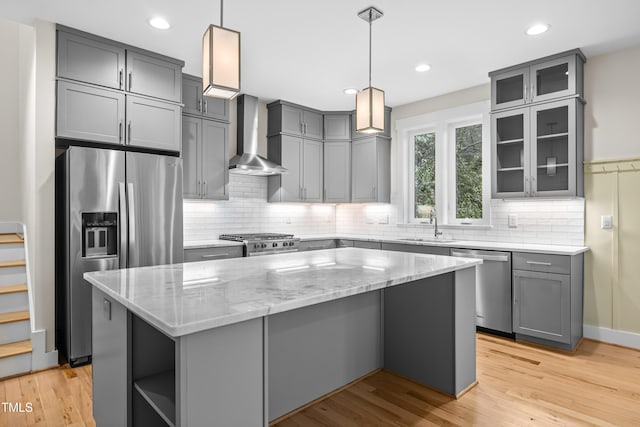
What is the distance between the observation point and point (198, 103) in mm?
4430

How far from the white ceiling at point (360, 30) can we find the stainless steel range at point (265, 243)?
6.12 feet

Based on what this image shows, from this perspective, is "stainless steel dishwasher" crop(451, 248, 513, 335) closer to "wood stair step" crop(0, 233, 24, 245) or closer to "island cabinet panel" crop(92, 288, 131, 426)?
"island cabinet panel" crop(92, 288, 131, 426)

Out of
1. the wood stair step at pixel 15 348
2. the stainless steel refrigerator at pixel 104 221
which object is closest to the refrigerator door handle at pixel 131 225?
the stainless steel refrigerator at pixel 104 221

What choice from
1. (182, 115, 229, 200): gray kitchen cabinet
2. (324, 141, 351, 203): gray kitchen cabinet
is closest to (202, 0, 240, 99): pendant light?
(182, 115, 229, 200): gray kitchen cabinet

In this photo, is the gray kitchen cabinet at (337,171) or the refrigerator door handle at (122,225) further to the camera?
the gray kitchen cabinet at (337,171)

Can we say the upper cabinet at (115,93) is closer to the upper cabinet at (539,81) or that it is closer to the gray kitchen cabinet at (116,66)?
the gray kitchen cabinet at (116,66)

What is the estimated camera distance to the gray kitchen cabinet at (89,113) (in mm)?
3246

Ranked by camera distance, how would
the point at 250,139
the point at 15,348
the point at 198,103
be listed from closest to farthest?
the point at 15,348 < the point at 198,103 < the point at 250,139

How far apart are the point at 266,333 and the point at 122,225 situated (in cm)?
243

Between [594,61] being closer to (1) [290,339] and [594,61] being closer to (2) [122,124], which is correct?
(1) [290,339]

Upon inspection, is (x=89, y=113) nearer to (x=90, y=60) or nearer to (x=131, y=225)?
(x=90, y=60)

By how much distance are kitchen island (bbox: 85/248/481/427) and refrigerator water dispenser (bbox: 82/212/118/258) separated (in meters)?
1.31

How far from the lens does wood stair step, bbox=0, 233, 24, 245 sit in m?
3.81

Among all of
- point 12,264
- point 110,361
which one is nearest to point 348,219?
point 12,264
